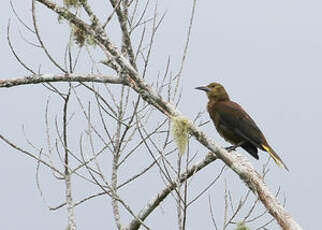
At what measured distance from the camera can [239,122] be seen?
5.96 metres

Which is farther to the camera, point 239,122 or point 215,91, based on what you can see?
point 215,91

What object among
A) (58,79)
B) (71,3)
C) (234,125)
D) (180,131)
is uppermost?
(71,3)

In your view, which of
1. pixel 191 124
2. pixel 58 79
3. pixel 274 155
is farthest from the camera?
pixel 274 155

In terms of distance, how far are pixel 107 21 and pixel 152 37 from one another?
59cm

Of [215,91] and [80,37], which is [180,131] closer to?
[80,37]

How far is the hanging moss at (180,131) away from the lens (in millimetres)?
3764

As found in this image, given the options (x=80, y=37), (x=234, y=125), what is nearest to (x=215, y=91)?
(x=234, y=125)

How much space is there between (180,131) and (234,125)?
2247 mm

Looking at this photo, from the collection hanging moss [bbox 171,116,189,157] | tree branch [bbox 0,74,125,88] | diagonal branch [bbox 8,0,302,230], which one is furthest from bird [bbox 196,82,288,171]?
tree branch [bbox 0,74,125,88]

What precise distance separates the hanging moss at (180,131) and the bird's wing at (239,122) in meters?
2.08

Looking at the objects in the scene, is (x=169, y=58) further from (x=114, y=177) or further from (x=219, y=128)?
(x=219, y=128)

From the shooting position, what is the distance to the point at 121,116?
455cm

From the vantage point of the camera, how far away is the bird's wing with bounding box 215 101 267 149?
5.82 m

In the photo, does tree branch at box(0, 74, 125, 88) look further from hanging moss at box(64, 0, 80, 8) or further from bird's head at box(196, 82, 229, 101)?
bird's head at box(196, 82, 229, 101)
